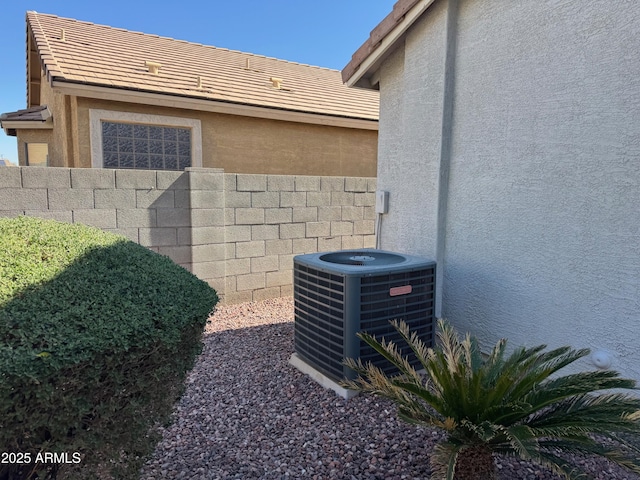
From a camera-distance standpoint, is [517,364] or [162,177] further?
[162,177]

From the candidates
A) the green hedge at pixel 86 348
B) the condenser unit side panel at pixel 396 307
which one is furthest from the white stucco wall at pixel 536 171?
the green hedge at pixel 86 348

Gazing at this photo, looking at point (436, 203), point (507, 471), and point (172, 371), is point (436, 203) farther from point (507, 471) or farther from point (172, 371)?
point (172, 371)

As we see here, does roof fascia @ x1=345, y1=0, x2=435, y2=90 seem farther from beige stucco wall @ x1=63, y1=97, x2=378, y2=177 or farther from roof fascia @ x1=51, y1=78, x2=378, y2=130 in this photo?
beige stucco wall @ x1=63, y1=97, x2=378, y2=177

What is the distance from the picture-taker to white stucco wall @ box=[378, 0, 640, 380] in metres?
3.10

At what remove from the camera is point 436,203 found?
4.47 meters

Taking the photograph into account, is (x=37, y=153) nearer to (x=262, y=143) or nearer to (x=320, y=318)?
(x=262, y=143)

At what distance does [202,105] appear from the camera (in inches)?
340

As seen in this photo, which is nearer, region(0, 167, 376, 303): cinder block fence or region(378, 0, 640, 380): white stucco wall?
region(378, 0, 640, 380): white stucco wall

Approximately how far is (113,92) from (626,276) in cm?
838

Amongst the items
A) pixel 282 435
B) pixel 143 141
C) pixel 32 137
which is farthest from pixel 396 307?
pixel 32 137

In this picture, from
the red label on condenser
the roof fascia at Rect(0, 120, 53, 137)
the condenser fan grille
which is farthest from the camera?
the roof fascia at Rect(0, 120, 53, 137)

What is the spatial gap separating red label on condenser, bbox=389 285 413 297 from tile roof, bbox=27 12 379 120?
6772 millimetres

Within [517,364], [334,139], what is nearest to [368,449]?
[517,364]

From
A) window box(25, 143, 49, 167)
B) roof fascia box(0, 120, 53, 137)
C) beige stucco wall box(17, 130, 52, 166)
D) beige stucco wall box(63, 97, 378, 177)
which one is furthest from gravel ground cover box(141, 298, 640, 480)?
window box(25, 143, 49, 167)
